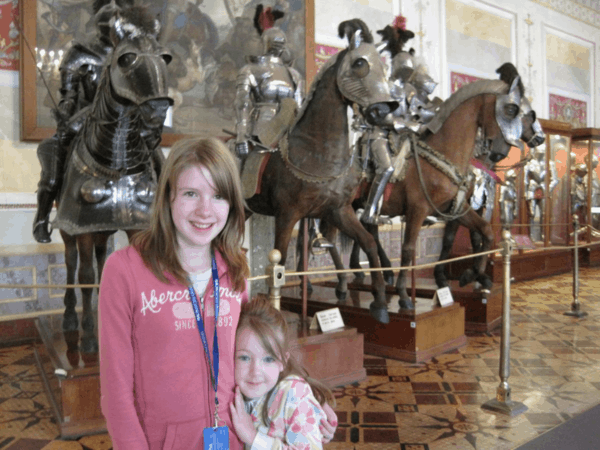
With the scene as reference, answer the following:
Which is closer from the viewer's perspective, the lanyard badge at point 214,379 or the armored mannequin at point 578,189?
→ the lanyard badge at point 214,379

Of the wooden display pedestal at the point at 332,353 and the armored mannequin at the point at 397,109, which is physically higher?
the armored mannequin at the point at 397,109

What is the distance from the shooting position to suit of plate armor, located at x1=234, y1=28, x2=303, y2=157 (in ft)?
17.5

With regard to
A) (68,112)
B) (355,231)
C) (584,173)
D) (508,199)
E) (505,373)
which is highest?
(584,173)

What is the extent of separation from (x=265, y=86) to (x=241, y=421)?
4.34m

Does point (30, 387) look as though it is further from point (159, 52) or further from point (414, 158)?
point (414, 158)

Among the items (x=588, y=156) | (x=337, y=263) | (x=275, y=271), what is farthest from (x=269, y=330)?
(x=588, y=156)

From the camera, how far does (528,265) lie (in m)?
10.6

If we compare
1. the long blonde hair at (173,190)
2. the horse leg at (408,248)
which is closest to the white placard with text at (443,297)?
the horse leg at (408,248)

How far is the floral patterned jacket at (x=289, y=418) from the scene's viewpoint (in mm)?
1579

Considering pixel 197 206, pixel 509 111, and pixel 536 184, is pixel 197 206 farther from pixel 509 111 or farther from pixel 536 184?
pixel 536 184

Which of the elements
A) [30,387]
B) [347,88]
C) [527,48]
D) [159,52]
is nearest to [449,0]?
[527,48]

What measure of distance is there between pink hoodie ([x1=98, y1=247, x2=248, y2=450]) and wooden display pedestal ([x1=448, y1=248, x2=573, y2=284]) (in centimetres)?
794

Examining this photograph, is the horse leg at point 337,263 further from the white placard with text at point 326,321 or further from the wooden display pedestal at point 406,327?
the white placard with text at point 326,321

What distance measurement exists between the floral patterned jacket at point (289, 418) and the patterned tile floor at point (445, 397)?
1664mm
